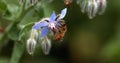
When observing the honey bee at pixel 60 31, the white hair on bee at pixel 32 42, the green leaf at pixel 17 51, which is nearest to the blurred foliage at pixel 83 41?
the green leaf at pixel 17 51

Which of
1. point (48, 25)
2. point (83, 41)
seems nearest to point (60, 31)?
point (48, 25)

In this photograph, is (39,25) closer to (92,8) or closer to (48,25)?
(48,25)

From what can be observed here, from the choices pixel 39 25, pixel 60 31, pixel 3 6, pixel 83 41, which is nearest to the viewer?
pixel 39 25

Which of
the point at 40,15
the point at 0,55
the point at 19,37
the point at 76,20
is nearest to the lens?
the point at 19,37

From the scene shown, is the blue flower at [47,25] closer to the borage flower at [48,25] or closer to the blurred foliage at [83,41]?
the borage flower at [48,25]

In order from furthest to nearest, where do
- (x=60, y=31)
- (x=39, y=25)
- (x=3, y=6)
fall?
(x=3, y=6) < (x=60, y=31) < (x=39, y=25)

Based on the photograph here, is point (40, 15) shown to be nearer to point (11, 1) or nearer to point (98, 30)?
point (11, 1)

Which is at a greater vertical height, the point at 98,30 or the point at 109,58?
the point at 98,30

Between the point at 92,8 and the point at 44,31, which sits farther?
the point at 92,8

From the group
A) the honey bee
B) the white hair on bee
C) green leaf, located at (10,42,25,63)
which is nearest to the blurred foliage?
green leaf, located at (10,42,25,63)

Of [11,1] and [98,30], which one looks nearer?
[11,1]

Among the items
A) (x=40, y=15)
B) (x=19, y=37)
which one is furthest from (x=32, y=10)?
(x=19, y=37)
